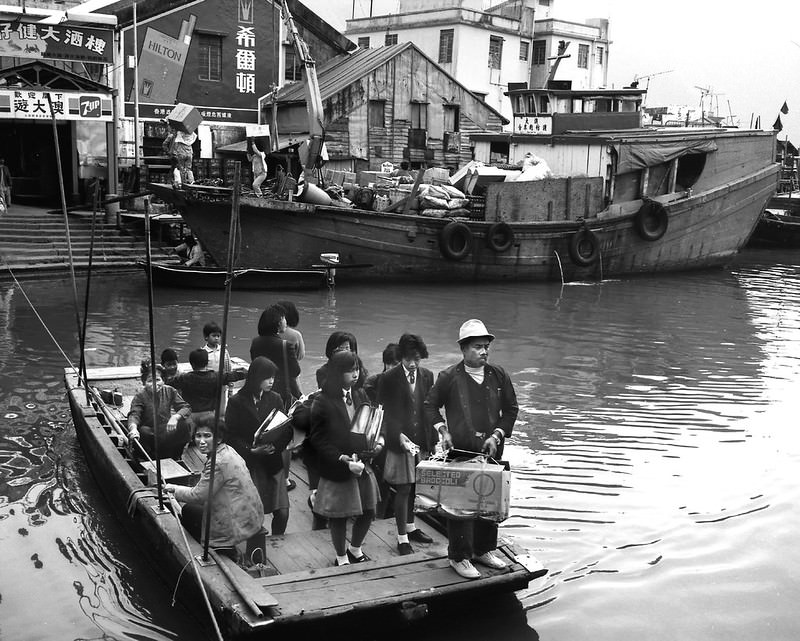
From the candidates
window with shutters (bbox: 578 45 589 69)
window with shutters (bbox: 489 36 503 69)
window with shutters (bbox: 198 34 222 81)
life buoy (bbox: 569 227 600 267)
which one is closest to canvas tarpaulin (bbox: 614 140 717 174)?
life buoy (bbox: 569 227 600 267)

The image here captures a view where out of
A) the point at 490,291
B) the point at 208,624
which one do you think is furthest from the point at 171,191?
the point at 208,624

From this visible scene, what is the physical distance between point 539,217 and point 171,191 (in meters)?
7.44

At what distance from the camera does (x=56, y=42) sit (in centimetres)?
1772

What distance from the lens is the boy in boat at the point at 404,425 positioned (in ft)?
17.1

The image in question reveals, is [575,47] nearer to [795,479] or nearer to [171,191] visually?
[171,191]

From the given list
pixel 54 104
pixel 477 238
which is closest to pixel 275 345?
pixel 477 238

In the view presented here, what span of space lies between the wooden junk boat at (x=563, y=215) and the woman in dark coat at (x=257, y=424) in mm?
10670

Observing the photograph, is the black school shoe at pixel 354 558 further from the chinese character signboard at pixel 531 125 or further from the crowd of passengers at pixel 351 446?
the chinese character signboard at pixel 531 125

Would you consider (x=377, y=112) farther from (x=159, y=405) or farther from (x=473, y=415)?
(x=473, y=415)

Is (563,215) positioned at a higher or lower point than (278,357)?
higher

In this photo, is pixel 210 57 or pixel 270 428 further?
pixel 210 57

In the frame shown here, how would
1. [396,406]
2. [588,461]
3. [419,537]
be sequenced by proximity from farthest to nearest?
[588,461] → [419,537] → [396,406]

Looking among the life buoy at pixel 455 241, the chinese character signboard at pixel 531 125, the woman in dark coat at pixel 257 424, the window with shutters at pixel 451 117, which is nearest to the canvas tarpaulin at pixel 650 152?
the life buoy at pixel 455 241

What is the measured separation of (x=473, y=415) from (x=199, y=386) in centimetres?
235
